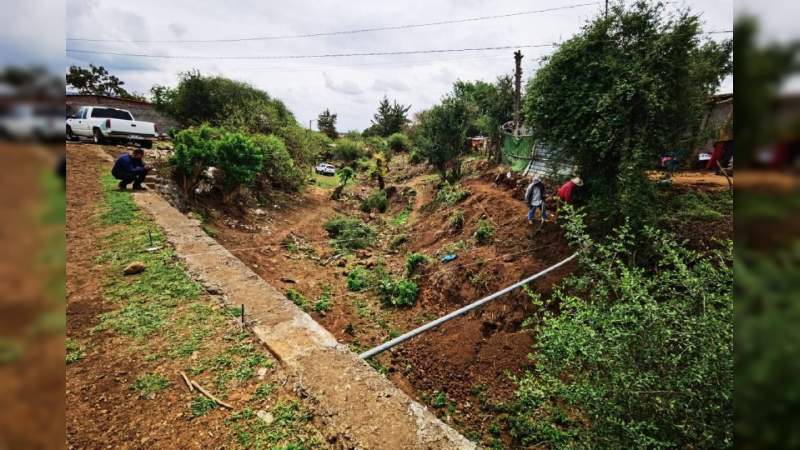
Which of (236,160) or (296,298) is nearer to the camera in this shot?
(296,298)

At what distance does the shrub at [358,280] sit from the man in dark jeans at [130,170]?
5677mm

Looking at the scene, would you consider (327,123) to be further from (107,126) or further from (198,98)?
(107,126)

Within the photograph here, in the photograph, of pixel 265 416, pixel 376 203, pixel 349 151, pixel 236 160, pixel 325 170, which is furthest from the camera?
pixel 349 151

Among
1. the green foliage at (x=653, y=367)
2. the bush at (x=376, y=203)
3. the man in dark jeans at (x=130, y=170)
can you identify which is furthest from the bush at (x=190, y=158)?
the green foliage at (x=653, y=367)

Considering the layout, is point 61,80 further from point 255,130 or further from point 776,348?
point 255,130

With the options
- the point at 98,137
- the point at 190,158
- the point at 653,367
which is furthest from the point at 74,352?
the point at 98,137

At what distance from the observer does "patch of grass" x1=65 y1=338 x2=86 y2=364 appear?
3.42m

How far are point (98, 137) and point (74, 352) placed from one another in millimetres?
11321

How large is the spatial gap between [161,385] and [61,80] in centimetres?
356

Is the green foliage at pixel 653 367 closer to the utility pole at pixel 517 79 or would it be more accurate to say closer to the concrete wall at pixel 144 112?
the utility pole at pixel 517 79

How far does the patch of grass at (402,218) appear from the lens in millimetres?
12930

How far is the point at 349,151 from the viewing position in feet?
97.8

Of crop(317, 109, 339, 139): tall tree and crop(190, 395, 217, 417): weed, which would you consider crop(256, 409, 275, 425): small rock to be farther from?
crop(317, 109, 339, 139): tall tree

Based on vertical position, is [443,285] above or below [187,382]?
below
